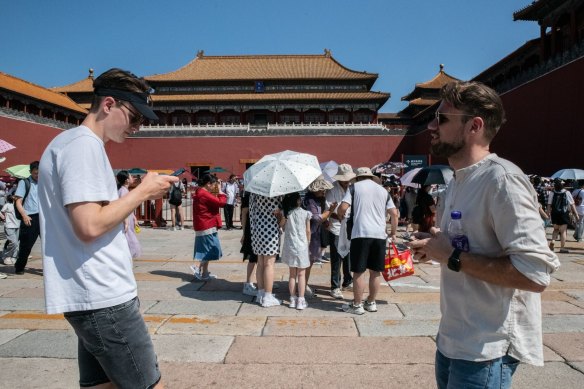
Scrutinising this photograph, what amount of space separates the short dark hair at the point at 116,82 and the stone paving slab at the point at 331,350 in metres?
2.29

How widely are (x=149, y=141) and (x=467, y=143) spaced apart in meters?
31.7

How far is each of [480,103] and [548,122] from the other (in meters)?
17.9

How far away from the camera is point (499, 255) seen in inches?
58.2

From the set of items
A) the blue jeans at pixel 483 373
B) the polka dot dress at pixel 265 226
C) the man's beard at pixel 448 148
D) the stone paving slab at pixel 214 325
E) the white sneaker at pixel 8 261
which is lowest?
the stone paving slab at pixel 214 325

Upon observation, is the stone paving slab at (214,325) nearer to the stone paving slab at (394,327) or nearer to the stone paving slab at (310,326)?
the stone paving slab at (310,326)

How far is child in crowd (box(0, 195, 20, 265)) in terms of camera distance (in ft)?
22.3

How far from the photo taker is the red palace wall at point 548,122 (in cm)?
1486

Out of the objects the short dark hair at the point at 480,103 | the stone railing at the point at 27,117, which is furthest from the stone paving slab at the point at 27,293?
the stone railing at the point at 27,117

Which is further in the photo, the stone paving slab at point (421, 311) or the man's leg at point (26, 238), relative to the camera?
the man's leg at point (26, 238)

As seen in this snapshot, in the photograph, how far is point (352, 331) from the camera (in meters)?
4.04

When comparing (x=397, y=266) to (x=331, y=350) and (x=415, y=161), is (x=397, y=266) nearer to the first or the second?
(x=331, y=350)

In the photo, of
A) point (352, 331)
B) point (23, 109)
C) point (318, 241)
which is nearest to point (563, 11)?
point (318, 241)

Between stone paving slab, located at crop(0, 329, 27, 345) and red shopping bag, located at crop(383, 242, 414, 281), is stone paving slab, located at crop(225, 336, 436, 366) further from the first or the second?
stone paving slab, located at crop(0, 329, 27, 345)

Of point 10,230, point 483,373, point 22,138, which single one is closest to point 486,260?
Result: point 483,373
